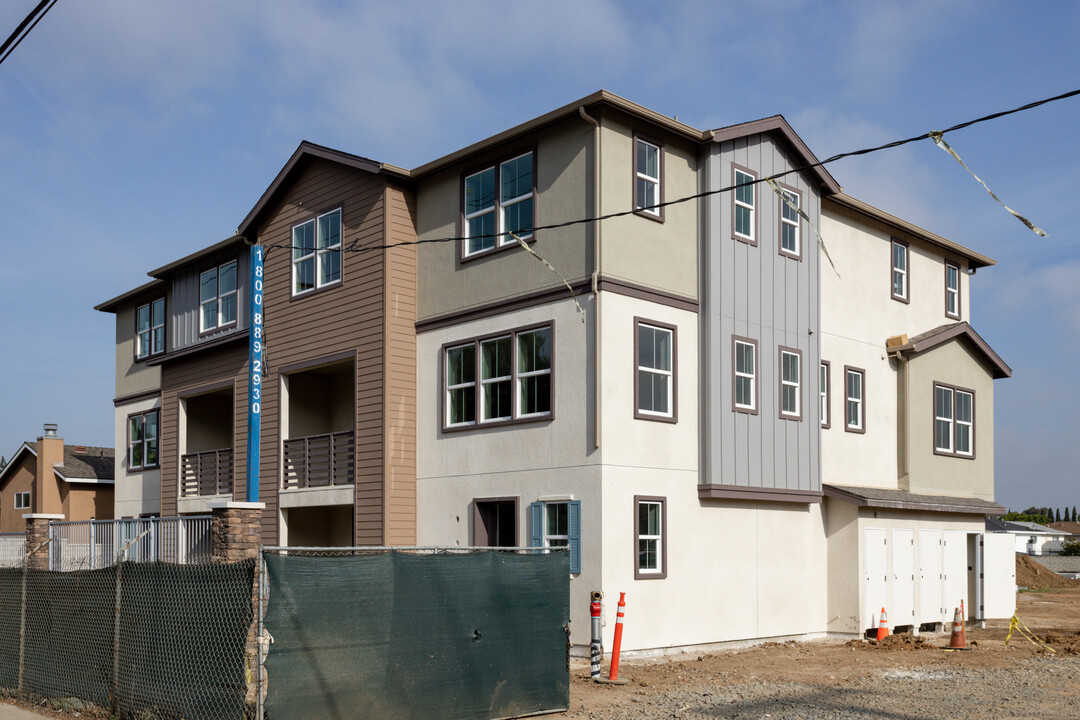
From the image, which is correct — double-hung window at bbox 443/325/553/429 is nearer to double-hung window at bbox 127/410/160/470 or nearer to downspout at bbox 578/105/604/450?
downspout at bbox 578/105/604/450

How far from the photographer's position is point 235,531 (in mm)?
11742

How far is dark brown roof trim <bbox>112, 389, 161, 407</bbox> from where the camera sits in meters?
30.7

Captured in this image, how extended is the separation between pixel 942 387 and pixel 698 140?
1033 centimetres

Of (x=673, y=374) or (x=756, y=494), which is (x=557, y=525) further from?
(x=756, y=494)

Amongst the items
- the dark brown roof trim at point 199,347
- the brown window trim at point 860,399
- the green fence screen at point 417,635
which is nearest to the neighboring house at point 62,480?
the dark brown roof trim at point 199,347

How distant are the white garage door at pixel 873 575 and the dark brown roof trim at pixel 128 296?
62.1ft

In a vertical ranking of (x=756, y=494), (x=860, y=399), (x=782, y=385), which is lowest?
(x=756, y=494)

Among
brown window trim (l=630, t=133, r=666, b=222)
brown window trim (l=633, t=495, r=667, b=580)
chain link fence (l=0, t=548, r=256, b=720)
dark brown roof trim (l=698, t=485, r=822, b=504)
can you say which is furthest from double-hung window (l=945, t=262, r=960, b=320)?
chain link fence (l=0, t=548, r=256, b=720)

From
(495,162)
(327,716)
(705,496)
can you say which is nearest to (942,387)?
(705,496)

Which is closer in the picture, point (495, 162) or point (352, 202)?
point (495, 162)

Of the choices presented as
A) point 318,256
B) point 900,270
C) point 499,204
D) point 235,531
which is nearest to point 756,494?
point 499,204

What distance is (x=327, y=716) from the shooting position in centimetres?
1044

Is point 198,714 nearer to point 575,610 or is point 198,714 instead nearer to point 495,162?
point 575,610

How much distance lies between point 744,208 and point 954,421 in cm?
945
